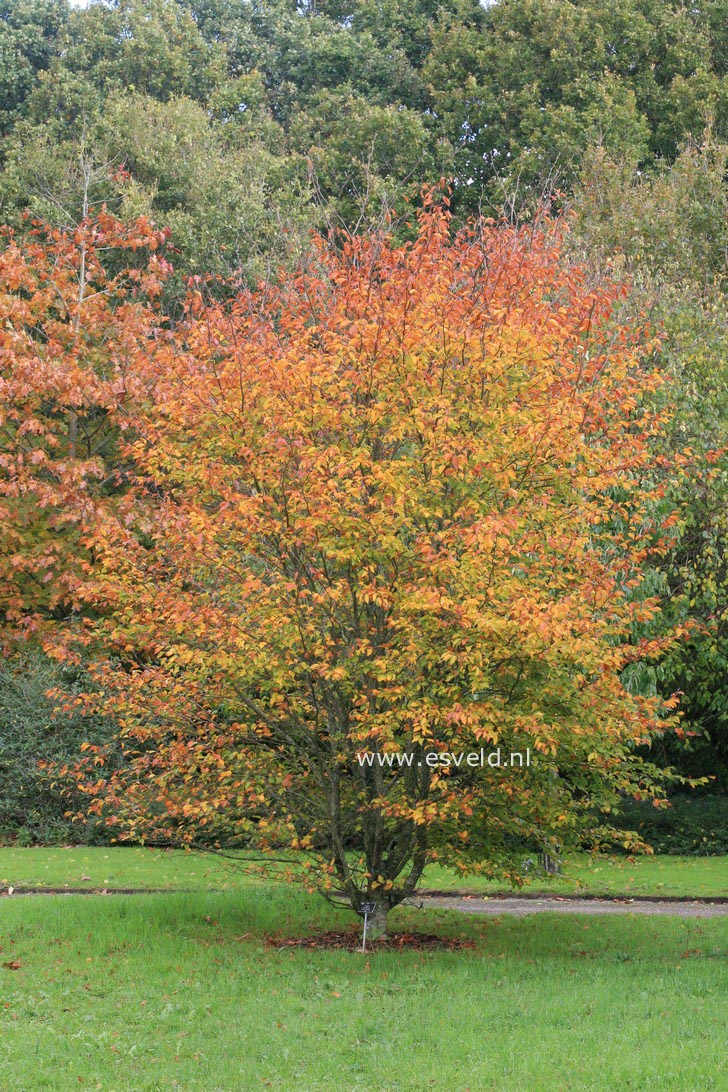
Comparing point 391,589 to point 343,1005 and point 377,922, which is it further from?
point 377,922

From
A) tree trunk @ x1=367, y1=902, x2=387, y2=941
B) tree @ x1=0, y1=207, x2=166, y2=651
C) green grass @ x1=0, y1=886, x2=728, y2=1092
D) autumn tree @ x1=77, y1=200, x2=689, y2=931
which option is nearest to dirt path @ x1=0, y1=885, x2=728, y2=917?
green grass @ x1=0, y1=886, x2=728, y2=1092

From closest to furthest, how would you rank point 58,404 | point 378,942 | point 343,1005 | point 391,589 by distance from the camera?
point 343,1005 < point 391,589 < point 378,942 < point 58,404

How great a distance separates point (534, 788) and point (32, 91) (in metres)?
28.5

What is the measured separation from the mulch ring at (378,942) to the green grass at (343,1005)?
25cm

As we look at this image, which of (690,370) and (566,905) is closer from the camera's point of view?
(566,905)

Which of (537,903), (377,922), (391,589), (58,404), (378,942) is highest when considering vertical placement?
(58,404)

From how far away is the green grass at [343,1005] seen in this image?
742 centimetres

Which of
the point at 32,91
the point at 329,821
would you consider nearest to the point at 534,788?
the point at 329,821

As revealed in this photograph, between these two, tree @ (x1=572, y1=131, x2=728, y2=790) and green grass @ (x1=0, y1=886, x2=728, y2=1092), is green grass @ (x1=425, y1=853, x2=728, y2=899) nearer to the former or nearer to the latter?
tree @ (x1=572, y1=131, x2=728, y2=790)

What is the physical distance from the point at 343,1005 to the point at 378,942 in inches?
90.6

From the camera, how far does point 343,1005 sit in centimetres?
891

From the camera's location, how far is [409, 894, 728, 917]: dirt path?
13.8 metres

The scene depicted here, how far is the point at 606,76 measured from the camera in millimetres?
31578

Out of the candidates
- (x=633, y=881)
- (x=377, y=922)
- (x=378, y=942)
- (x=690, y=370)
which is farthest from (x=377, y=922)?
(x=690, y=370)
